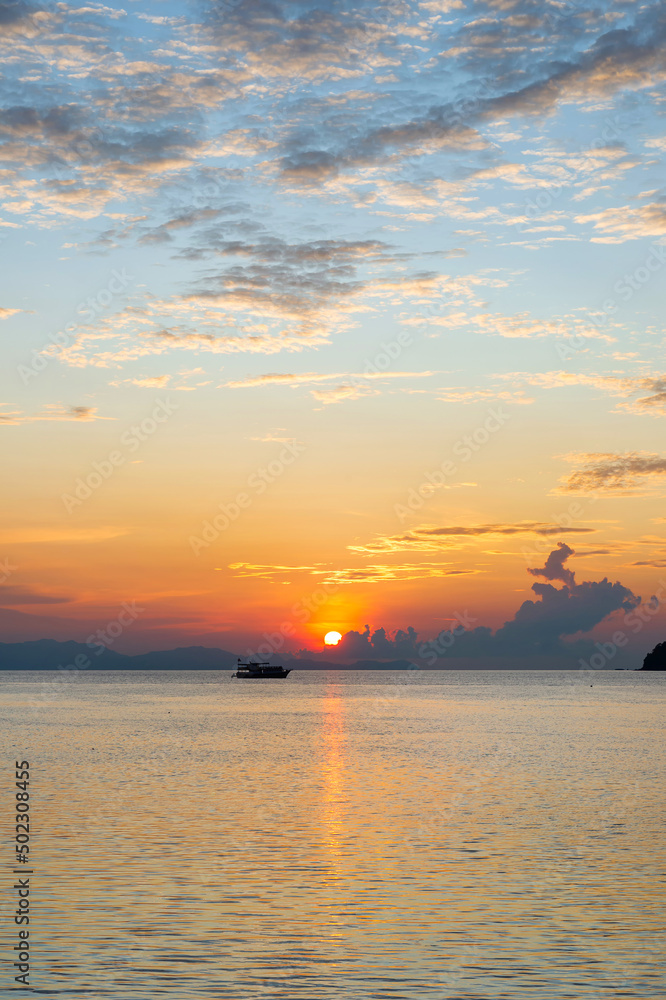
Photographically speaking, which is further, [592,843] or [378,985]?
[592,843]

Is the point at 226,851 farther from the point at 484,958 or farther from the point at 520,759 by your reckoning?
the point at 520,759

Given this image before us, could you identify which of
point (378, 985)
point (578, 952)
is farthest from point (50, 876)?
point (578, 952)

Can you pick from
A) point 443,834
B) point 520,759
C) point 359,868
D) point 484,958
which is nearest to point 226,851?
point 359,868

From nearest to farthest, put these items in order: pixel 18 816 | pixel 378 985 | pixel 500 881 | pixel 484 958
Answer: pixel 378 985, pixel 484 958, pixel 500 881, pixel 18 816

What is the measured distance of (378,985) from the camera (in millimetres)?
25203

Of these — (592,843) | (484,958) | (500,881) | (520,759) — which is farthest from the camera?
(520,759)

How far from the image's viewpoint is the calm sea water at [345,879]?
2612cm

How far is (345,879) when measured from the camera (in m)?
37.0

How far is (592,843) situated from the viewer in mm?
44500

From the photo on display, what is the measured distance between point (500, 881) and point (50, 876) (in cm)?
1706

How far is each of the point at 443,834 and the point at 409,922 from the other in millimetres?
15290

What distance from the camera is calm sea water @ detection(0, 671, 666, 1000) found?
26.1m

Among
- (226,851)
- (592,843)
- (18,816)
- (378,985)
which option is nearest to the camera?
(378,985)

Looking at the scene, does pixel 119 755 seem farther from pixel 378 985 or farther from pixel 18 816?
pixel 378 985
